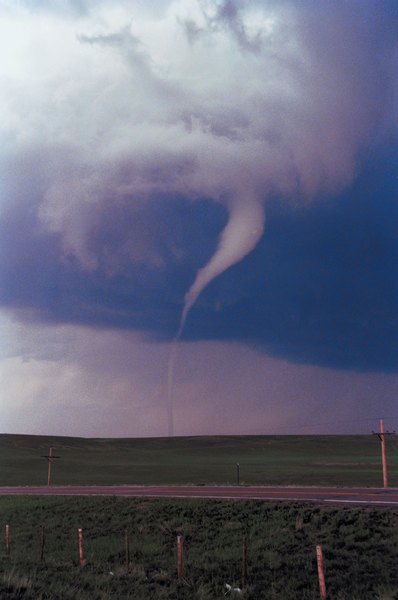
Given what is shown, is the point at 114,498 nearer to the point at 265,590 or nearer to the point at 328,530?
the point at 328,530

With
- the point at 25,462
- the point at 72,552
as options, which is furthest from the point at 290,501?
the point at 25,462

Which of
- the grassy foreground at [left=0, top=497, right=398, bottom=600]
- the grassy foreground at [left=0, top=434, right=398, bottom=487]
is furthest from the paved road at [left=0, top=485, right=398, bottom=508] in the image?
the grassy foreground at [left=0, top=434, right=398, bottom=487]

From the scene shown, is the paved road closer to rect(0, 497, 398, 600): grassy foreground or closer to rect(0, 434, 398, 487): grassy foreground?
rect(0, 497, 398, 600): grassy foreground

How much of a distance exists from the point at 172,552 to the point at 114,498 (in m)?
17.4

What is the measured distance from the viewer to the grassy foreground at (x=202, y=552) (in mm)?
23812

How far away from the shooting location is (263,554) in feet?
98.3

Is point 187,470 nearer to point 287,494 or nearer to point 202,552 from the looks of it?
point 287,494

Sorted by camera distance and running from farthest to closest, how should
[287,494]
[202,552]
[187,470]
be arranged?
1. [187,470]
2. [287,494]
3. [202,552]

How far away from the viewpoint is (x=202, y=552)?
32.4 metres

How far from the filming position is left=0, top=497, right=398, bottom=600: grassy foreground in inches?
938

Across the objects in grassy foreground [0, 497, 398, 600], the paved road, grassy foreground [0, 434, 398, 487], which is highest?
grassy foreground [0, 434, 398, 487]

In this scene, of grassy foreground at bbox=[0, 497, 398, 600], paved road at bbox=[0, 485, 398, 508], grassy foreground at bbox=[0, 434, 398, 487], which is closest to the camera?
grassy foreground at bbox=[0, 497, 398, 600]

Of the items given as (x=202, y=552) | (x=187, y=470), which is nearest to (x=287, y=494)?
(x=202, y=552)

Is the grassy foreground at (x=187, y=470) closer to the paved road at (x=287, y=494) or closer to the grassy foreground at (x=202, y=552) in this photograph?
the paved road at (x=287, y=494)
